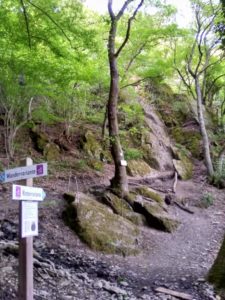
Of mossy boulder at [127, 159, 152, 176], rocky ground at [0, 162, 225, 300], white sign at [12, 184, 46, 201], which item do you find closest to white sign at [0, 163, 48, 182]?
white sign at [12, 184, 46, 201]

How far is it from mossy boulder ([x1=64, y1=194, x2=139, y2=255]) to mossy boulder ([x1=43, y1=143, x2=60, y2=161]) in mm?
4466

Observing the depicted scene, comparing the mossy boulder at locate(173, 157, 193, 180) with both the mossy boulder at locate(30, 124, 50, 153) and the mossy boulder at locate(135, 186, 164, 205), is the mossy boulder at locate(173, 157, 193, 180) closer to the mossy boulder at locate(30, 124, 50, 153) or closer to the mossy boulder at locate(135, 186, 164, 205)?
the mossy boulder at locate(135, 186, 164, 205)

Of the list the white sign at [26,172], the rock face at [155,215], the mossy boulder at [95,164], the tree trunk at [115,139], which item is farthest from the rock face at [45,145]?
the white sign at [26,172]

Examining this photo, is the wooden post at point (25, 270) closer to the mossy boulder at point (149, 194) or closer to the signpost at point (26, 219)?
the signpost at point (26, 219)

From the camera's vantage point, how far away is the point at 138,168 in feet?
45.5

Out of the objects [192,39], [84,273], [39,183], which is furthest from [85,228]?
[192,39]

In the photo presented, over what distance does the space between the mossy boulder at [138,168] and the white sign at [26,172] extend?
1007 cm

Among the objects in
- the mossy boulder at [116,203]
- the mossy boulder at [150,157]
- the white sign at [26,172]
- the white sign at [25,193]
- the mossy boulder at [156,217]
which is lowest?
the mossy boulder at [156,217]

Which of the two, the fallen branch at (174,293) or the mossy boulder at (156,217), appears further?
the mossy boulder at (156,217)

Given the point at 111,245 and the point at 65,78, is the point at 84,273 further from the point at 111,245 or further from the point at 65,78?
the point at 65,78

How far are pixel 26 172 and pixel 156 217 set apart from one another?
19.6 ft

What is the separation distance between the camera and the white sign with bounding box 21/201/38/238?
124 inches

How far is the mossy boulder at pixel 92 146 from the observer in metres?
13.3

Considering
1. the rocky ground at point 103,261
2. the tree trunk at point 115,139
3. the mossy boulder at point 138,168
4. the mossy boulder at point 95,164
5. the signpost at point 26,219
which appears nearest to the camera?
the signpost at point 26,219
